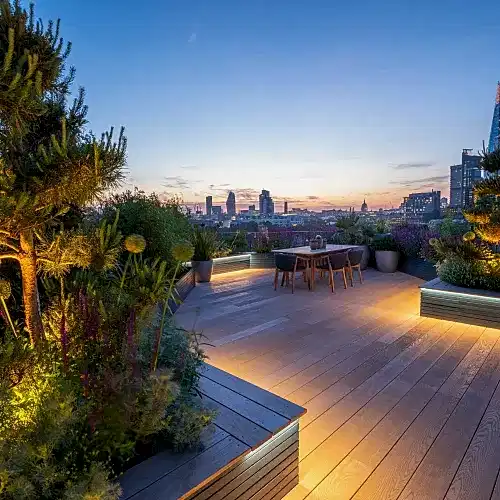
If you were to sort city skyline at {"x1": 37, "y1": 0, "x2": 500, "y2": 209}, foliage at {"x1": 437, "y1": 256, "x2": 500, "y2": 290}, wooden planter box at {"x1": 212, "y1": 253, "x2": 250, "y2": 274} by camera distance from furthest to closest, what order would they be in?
1. wooden planter box at {"x1": 212, "y1": 253, "x2": 250, "y2": 274}
2. city skyline at {"x1": 37, "y1": 0, "x2": 500, "y2": 209}
3. foliage at {"x1": 437, "y1": 256, "x2": 500, "y2": 290}

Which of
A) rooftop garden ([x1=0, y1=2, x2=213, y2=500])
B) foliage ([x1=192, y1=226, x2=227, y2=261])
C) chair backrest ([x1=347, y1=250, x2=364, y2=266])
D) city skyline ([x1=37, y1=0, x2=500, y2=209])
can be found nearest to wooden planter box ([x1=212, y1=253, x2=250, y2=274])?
foliage ([x1=192, y1=226, x2=227, y2=261])

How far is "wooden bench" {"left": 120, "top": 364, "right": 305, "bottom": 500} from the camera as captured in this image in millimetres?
1284

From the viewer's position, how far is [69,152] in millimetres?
1419

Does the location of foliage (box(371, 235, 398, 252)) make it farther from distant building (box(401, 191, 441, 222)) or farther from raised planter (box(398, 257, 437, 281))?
distant building (box(401, 191, 441, 222))

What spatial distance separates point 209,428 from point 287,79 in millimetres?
7480

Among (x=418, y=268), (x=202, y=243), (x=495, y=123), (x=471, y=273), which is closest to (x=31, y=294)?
(x=471, y=273)

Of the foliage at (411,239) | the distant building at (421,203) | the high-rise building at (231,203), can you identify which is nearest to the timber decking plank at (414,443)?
the foliage at (411,239)

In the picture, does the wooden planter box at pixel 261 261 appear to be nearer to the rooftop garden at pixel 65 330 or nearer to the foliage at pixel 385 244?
the foliage at pixel 385 244

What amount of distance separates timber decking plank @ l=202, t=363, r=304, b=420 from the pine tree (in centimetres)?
110

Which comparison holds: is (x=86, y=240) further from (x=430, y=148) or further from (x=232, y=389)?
(x=430, y=148)

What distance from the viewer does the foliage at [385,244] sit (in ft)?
27.9

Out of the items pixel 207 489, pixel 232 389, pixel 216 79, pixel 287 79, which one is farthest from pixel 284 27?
pixel 207 489

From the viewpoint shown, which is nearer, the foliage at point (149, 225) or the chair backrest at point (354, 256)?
the foliage at point (149, 225)

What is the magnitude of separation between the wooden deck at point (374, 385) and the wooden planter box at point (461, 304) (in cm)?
14
